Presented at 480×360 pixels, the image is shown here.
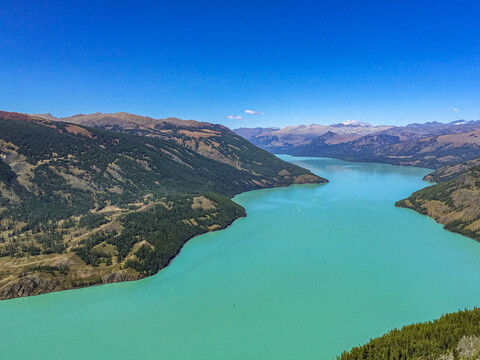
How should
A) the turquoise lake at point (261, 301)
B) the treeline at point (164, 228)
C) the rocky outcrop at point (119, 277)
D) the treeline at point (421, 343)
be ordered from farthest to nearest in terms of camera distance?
the treeline at point (164, 228)
the rocky outcrop at point (119, 277)
the turquoise lake at point (261, 301)
the treeline at point (421, 343)

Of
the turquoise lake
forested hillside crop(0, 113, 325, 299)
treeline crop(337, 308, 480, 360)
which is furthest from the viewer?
forested hillside crop(0, 113, 325, 299)

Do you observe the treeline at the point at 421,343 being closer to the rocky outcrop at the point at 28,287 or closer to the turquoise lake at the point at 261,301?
the turquoise lake at the point at 261,301

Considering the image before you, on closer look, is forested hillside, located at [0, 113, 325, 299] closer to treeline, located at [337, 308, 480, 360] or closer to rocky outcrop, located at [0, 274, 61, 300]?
rocky outcrop, located at [0, 274, 61, 300]

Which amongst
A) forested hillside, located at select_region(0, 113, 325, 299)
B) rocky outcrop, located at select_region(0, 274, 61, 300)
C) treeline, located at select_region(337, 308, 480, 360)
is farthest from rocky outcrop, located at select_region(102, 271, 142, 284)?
treeline, located at select_region(337, 308, 480, 360)

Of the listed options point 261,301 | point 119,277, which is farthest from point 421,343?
point 119,277

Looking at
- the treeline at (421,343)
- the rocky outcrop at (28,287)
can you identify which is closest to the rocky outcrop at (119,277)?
the rocky outcrop at (28,287)

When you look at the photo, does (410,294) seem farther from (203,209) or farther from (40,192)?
(40,192)
